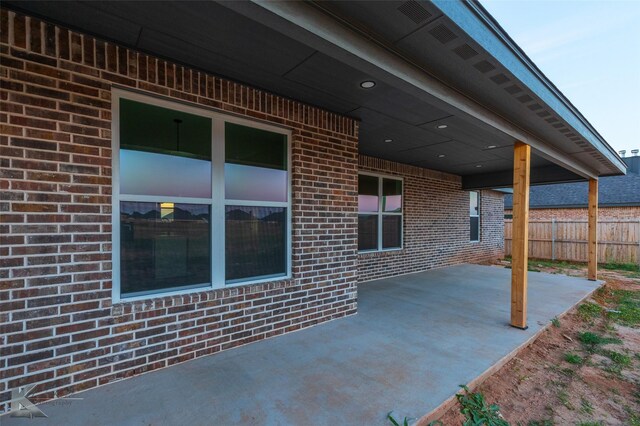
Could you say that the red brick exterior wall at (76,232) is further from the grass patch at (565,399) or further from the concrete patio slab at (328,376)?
the grass patch at (565,399)

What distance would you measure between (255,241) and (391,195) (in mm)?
4574

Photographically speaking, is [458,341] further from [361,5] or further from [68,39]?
[68,39]

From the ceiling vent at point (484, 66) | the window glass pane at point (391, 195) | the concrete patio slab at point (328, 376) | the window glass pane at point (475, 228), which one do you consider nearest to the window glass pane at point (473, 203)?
the window glass pane at point (475, 228)

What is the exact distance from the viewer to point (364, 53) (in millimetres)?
2012

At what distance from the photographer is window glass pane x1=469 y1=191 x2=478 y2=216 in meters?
9.69

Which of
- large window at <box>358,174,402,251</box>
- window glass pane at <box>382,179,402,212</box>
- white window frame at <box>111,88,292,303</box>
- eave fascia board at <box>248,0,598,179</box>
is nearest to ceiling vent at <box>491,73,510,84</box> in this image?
eave fascia board at <box>248,0,598,179</box>

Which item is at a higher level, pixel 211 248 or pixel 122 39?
pixel 122 39

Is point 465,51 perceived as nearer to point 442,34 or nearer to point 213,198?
point 442,34

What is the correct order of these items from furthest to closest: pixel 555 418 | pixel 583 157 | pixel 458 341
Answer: pixel 583 157 → pixel 458 341 → pixel 555 418

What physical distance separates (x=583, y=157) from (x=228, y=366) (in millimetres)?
6821

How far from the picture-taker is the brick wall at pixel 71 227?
78.0 inches

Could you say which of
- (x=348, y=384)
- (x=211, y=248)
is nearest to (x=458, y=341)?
(x=348, y=384)

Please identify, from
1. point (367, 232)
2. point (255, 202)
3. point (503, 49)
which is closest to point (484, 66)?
point (503, 49)

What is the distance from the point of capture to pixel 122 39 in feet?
7.50
